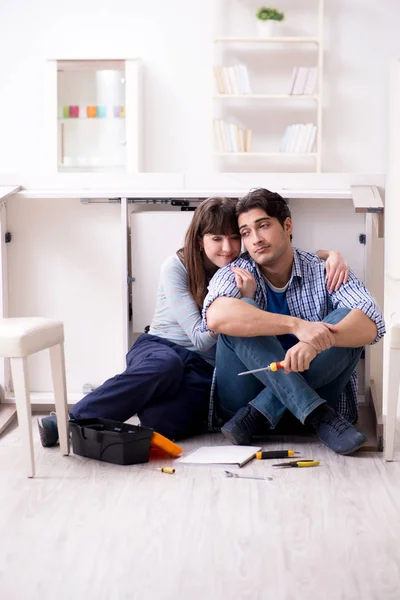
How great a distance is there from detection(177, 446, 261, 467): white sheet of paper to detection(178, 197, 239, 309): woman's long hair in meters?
0.52

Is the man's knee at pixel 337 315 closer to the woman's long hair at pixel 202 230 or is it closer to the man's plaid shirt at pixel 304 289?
the man's plaid shirt at pixel 304 289

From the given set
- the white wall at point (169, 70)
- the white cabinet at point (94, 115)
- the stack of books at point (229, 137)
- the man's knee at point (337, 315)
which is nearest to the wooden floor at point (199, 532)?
the man's knee at point (337, 315)

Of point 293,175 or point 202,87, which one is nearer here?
point 293,175

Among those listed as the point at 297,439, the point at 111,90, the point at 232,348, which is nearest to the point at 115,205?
the point at 232,348

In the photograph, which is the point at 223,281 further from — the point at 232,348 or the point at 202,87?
the point at 202,87

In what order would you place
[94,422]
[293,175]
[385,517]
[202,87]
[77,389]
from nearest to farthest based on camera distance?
1. [385,517]
2. [94,422]
3. [293,175]
4. [77,389]
5. [202,87]

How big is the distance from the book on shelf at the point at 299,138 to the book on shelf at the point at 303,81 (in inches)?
9.7

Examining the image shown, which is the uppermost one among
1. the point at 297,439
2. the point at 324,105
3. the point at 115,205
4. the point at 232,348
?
the point at 324,105

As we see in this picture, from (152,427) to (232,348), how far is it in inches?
15.7

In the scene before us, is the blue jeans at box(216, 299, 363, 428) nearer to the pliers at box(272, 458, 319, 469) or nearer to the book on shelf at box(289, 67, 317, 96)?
the pliers at box(272, 458, 319, 469)

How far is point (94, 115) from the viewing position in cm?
630

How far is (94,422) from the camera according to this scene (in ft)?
8.90

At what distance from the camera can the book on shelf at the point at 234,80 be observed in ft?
21.0

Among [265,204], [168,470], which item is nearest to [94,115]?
[265,204]
